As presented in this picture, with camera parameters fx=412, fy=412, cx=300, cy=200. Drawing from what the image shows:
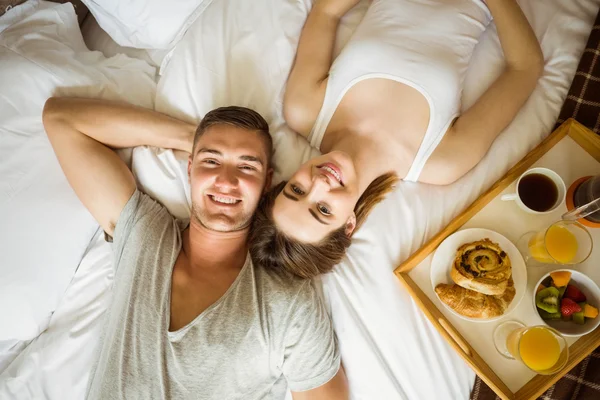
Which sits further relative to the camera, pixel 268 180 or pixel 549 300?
pixel 268 180

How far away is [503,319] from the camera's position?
1.47 metres

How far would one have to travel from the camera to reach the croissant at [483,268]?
136 cm

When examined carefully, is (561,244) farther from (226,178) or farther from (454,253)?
(226,178)

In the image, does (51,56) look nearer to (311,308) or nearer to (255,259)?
(255,259)

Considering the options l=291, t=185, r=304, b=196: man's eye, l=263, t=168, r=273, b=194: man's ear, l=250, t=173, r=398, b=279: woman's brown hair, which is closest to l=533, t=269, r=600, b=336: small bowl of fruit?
l=250, t=173, r=398, b=279: woman's brown hair

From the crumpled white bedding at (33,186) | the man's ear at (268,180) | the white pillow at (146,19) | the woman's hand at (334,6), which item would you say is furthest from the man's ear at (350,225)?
the white pillow at (146,19)

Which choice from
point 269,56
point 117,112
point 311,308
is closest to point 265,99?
point 269,56

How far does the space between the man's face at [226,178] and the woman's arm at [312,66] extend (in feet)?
0.95

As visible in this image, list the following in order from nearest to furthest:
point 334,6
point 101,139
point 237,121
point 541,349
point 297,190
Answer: point 541,349
point 297,190
point 237,121
point 101,139
point 334,6

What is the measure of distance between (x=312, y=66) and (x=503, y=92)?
766 mm

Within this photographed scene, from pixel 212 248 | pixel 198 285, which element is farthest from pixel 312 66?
pixel 198 285

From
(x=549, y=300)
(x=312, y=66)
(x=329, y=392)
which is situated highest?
(x=312, y=66)

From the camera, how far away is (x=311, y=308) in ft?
4.84

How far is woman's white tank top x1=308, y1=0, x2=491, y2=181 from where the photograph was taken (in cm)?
159
